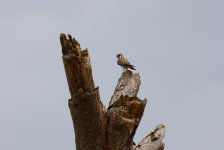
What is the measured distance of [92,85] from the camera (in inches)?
432

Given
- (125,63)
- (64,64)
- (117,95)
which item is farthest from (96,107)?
(125,63)

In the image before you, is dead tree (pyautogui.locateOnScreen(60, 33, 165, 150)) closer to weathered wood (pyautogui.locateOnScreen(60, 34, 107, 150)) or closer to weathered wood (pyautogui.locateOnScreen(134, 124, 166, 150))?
weathered wood (pyautogui.locateOnScreen(60, 34, 107, 150))

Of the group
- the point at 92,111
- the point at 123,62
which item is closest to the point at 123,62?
the point at 123,62

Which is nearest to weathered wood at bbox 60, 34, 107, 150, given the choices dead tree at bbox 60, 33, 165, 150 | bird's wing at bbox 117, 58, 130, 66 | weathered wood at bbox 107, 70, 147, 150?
dead tree at bbox 60, 33, 165, 150

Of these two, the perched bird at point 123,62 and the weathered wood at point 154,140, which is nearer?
the weathered wood at point 154,140

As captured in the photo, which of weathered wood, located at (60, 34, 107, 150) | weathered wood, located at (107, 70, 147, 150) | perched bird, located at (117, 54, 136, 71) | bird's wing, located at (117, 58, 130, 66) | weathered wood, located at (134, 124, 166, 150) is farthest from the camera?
bird's wing, located at (117, 58, 130, 66)

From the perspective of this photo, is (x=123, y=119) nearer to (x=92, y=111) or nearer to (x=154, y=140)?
(x=92, y=111)

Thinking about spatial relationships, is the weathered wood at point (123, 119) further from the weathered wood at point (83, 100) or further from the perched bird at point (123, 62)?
the perched bird at point (123, 62)

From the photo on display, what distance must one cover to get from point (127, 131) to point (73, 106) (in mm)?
1179

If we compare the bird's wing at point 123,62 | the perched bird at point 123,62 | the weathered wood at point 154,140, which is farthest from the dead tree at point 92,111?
the bird's wing at point 123,62

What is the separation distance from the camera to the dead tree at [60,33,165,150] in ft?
35.2

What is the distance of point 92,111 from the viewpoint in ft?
36.6

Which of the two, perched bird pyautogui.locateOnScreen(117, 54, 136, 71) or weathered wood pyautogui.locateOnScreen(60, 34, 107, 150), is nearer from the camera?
weathered wood pyautogui.locateOnScreen(60, 34, 107, 150)

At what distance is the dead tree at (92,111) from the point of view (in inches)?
422
